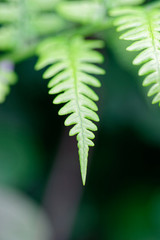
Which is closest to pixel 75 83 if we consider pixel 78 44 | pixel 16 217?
pixel 78 44

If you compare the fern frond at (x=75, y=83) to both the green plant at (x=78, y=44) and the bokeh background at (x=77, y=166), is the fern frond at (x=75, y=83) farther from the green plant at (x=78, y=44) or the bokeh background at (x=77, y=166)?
the bokeh background at (x=77, y=166)

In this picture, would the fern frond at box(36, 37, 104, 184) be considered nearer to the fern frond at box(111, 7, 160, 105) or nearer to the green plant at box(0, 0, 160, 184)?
the green plant at box(0, 0, 160, 184)

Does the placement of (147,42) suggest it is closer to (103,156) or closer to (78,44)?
(78,44)

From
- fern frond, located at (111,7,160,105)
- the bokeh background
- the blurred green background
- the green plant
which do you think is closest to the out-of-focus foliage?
the bokeh background

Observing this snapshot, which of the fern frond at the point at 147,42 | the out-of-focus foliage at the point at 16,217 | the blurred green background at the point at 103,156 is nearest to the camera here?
the fern frond at the point at 147,42

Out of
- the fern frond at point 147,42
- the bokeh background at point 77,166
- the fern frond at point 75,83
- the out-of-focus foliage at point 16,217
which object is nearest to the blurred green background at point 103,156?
the bokeh background at point 77,166

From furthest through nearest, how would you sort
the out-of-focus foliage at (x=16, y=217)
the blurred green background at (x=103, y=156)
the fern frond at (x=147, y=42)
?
1. the blurred green background at (x=103, y=156)
2. the out-of-focus foliage at (x=16, y=217)
3. the fern frond at (x=147, y=42)
